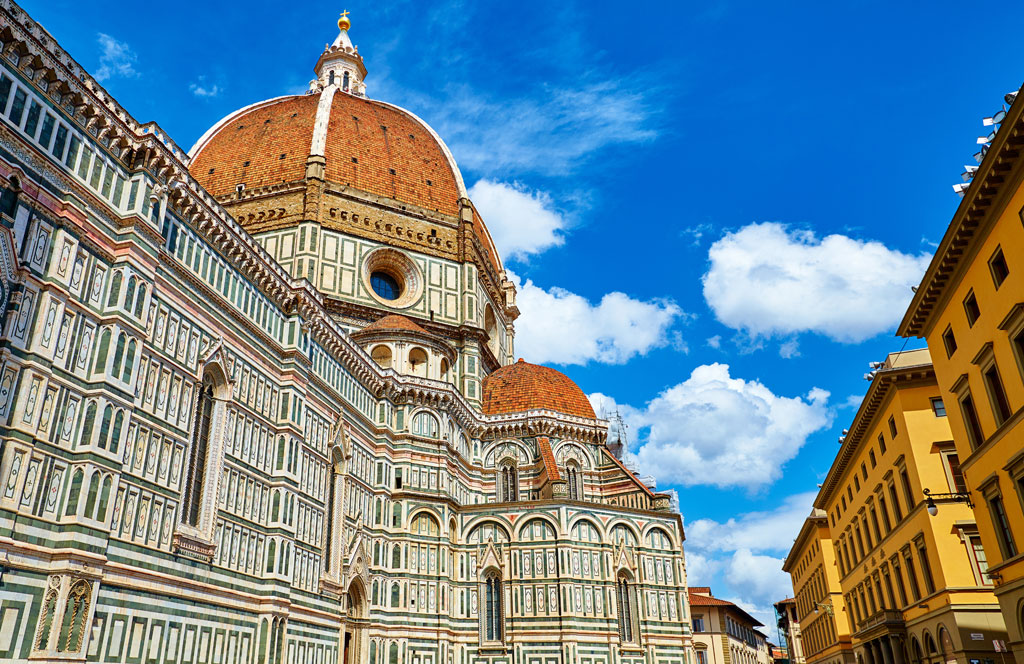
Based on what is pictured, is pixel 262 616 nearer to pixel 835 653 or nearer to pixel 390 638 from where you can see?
pixel 390 638

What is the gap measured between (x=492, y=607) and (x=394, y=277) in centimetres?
1934

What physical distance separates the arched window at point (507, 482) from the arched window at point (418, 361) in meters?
7.63

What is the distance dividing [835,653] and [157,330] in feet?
133

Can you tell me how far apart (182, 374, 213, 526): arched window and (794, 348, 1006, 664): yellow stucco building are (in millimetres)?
21866

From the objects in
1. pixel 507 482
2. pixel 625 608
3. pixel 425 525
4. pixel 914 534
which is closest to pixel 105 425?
pixel 425 525

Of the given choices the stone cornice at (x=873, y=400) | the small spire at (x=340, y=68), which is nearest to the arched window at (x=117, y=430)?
the stone cornice at (x=873, y=400)

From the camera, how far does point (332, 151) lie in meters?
47.1

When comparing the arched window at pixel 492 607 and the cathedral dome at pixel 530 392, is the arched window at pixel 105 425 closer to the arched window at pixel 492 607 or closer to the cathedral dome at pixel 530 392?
the arched window at pixel 492 607

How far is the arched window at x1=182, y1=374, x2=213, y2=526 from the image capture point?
73.4 ft

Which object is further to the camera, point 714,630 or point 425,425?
point 714,630

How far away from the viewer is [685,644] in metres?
38.0

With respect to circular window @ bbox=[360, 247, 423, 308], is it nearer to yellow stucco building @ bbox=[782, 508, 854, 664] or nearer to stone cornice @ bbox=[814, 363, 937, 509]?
stone cornice @ bbox=[814, 363, 937, 509]

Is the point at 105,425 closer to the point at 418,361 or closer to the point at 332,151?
the point at 418,361

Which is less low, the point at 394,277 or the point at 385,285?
the point at 394,277
